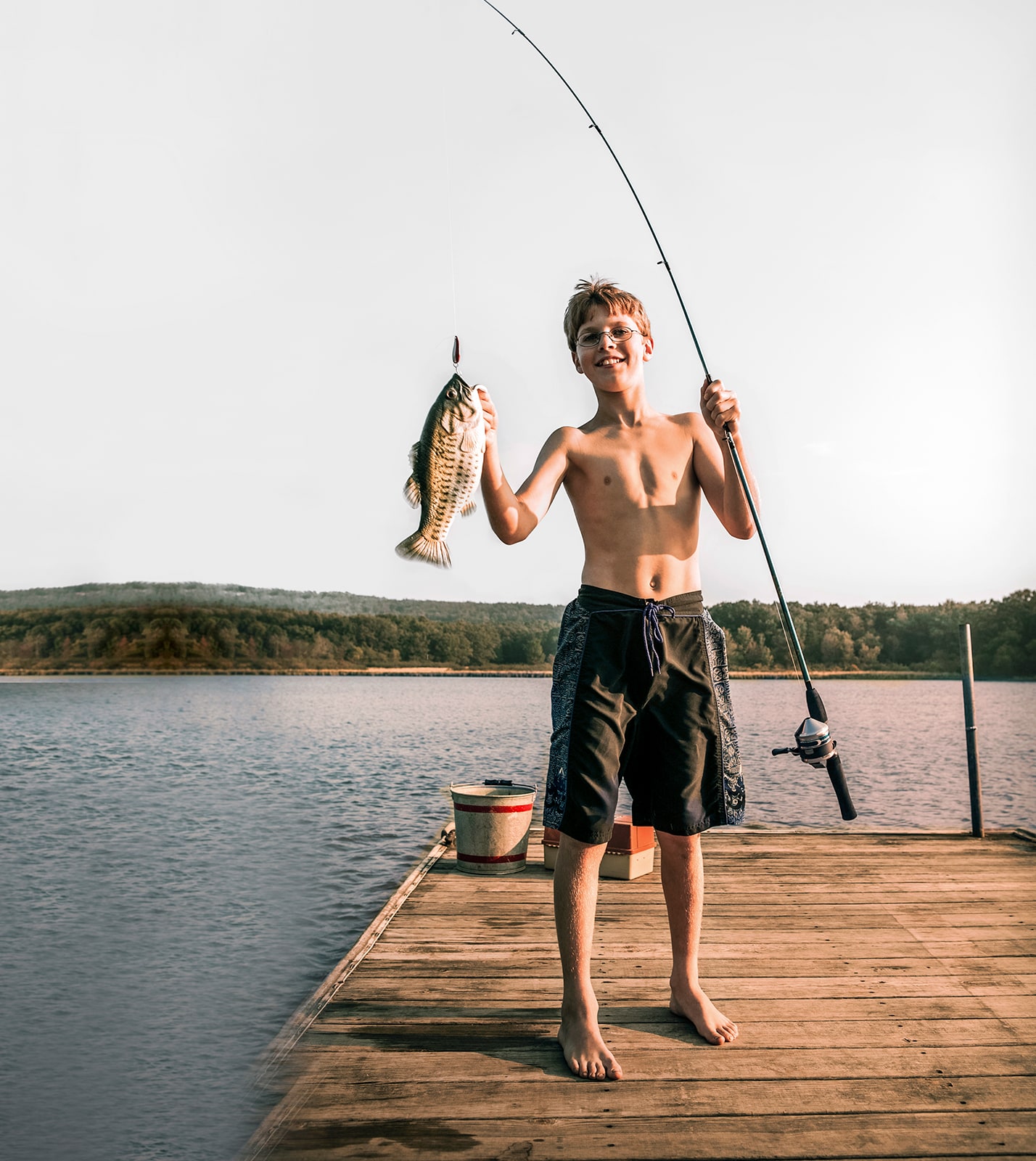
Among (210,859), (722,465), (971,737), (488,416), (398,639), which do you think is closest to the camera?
(488,416)

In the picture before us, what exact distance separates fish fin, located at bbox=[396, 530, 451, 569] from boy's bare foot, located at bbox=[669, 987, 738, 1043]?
5.13 feet

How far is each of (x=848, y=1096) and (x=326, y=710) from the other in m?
41.5

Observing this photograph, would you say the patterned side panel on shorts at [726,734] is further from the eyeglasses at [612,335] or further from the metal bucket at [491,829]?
the metal bucket at [491,829]

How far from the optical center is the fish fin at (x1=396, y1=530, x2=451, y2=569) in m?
2.54

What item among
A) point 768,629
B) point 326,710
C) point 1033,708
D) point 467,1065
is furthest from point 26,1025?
point 1033,708

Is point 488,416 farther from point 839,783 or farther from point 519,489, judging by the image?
point 839,783

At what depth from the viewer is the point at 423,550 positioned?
2559 millimetres

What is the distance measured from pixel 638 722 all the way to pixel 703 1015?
0.90 meters

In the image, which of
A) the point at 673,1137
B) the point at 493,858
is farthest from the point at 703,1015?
the point at 493,858

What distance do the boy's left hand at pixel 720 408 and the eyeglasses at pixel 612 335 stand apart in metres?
0.32

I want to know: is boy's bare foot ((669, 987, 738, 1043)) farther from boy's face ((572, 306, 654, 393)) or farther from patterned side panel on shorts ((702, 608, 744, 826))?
boy's face ((572, 306, 654, 393))

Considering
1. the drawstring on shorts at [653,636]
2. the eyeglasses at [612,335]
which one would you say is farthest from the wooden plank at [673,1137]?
the eyeglasses at [612,335]

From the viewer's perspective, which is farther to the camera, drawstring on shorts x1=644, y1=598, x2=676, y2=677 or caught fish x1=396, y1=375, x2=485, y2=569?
drawstring on shorts x1=644, y1=598, x2=676, y2=677

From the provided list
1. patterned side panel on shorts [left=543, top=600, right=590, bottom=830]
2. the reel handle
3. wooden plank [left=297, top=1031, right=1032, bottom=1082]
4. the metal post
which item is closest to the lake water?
wooden plank [left=297, top=1031, right=1032, bottom=1082]
